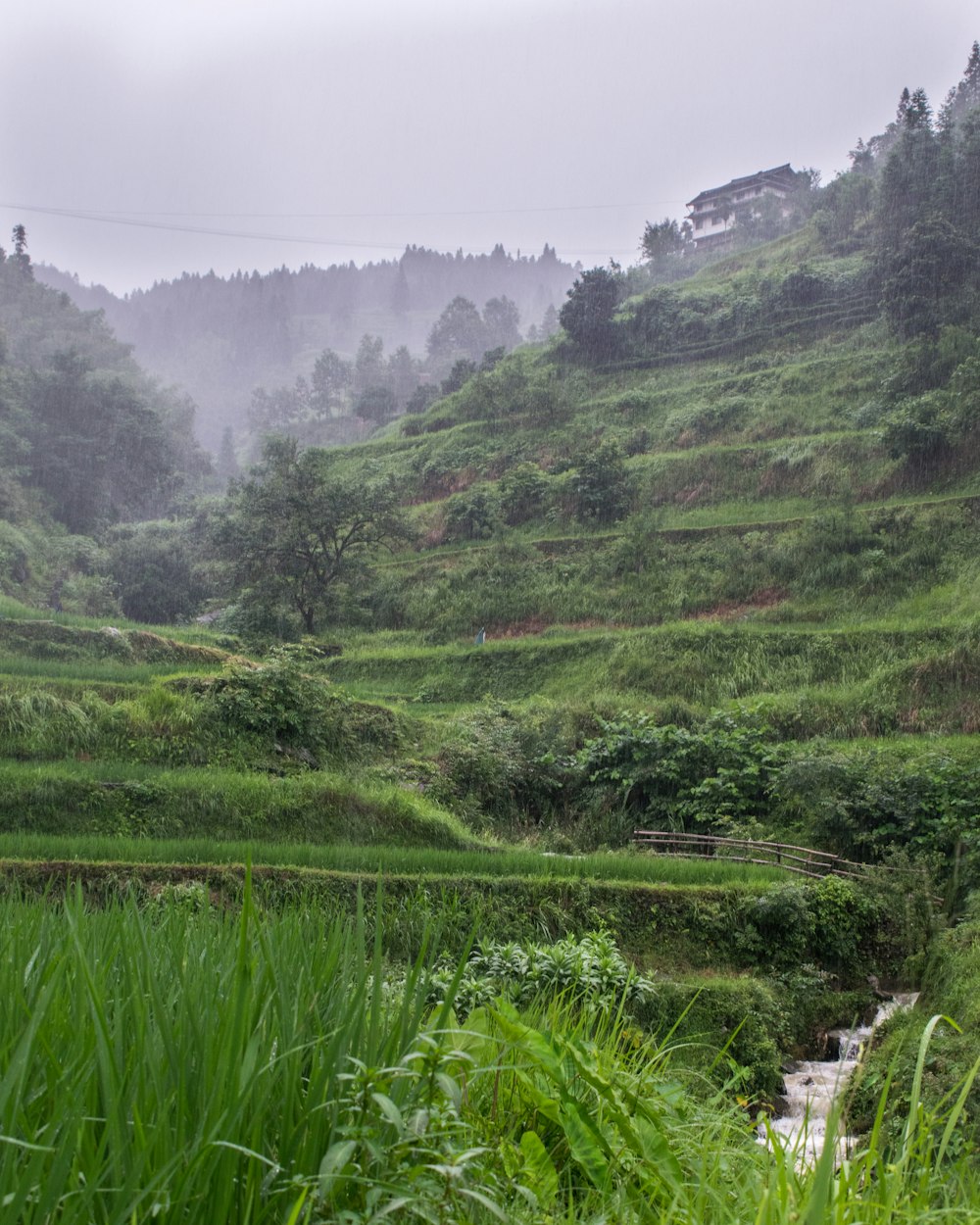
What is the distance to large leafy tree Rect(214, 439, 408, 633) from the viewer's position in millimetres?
21203

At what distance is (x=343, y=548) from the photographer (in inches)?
873

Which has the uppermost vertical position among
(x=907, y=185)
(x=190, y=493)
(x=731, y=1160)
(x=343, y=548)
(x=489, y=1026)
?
(x=907, y=185)

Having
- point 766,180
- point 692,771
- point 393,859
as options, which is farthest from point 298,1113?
point 766,180

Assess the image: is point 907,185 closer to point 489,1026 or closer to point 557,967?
point 557,967

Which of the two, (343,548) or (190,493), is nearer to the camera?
(343,548)

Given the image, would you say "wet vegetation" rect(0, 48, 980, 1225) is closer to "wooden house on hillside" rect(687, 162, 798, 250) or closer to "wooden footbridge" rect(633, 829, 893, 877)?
"wooden footbridge" rect(633, 829, 893, 877)

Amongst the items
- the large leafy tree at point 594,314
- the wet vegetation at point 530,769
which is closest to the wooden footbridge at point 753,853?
the wet vegetation at point 530,769

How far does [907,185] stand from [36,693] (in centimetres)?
3125

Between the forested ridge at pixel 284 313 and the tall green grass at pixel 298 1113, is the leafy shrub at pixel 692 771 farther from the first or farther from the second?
the forested ridge at pixel 284 313

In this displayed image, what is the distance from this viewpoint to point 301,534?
21125 millimetres

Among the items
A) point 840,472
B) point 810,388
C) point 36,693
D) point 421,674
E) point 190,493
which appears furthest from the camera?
point 190,493

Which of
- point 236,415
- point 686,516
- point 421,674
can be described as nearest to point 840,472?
point 686,516

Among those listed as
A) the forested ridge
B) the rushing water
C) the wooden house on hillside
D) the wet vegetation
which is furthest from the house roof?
the rushing water

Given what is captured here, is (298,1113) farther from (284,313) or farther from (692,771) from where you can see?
(284,313)
